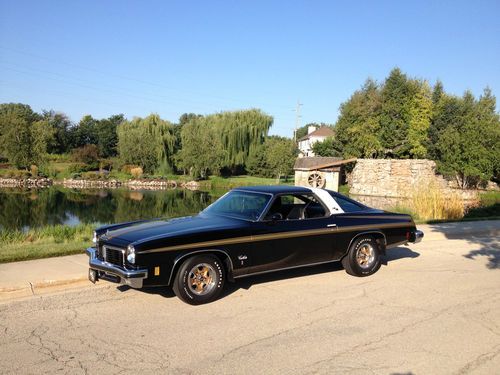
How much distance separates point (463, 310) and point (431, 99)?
53.4 m

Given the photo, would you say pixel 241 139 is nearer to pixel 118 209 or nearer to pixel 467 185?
pixel 467 185

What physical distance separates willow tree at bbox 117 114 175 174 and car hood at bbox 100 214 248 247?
185 ft

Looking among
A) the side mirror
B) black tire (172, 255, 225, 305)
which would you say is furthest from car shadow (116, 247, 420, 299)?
the side mirror

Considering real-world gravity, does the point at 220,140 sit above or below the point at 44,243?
above

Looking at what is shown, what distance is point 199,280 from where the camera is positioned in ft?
21.1

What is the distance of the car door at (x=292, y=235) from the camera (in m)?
7.00

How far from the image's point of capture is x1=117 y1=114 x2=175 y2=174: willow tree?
205 ft

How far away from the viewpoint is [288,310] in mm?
6238

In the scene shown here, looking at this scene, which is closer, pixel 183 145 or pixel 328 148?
pixel 183 145

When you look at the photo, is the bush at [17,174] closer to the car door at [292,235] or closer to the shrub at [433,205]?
the shrub at [433,205]

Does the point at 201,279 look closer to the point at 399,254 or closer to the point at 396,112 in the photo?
the point at 399,254

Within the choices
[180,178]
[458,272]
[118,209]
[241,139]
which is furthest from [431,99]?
[458,272]

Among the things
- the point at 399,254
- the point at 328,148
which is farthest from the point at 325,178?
the point at 399,254

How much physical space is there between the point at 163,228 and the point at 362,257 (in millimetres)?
3604
